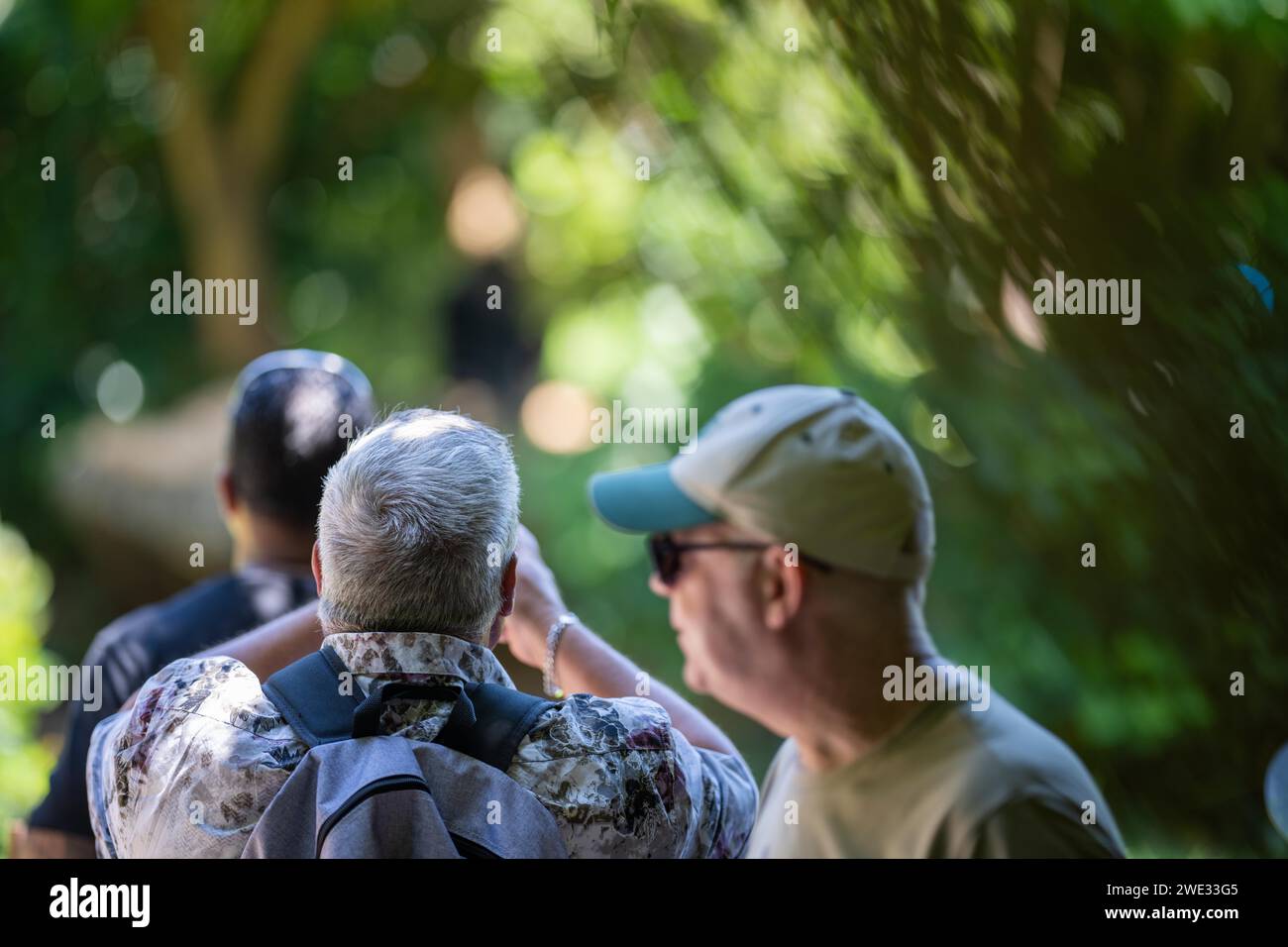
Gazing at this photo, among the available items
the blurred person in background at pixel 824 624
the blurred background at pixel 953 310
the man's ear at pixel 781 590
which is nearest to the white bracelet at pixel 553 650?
the blurred person in background at pixel 824 624

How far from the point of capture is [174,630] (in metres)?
2.03

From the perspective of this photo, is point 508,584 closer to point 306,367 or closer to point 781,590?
point 781,590

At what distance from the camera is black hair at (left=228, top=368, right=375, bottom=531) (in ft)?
6.57

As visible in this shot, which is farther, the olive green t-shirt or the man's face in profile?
the man's face in profile

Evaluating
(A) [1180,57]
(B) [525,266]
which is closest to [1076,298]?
(A) [1180,57]

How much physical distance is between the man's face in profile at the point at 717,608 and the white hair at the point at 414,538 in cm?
30

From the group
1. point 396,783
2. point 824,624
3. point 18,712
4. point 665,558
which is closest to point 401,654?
point 396,783

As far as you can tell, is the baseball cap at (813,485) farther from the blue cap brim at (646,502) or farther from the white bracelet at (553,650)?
the white bracelet at (553,650)

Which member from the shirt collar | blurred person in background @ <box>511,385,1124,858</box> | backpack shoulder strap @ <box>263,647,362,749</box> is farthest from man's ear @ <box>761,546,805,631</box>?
backpack shoulder strap @ <box>263,647,362,749</box>

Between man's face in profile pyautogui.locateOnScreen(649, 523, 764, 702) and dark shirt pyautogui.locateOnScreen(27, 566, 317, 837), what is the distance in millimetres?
709

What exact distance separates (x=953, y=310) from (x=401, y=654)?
146cm

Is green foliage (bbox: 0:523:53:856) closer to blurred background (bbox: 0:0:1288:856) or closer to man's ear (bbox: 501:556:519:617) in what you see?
blurred background (bbox: 0:0:1288:856)
